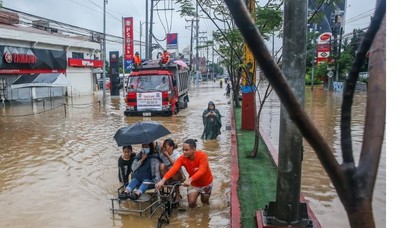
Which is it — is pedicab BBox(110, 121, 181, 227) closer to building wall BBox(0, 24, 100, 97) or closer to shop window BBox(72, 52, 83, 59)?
building wall BBox(0, 24, 100, 97)

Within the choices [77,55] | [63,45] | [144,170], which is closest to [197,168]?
[144,170]

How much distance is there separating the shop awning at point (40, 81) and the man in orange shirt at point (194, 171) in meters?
19.5

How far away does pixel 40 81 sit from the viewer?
2314cm

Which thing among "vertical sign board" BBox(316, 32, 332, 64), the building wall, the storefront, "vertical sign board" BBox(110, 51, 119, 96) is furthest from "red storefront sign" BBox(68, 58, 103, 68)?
"vertical sign board" BBox(316, 32, 332, 64)

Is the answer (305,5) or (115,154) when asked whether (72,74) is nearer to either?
(115,154)

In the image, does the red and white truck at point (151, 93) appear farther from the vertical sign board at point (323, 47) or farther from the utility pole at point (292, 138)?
the vertical sign board at point (323, 47)

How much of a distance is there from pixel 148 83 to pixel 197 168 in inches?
461

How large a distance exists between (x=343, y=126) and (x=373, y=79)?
0.78ft

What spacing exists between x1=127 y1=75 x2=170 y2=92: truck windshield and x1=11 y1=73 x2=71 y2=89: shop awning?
28.0ft

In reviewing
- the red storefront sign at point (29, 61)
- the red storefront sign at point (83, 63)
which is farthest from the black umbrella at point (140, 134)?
the red storefront sign at point (83, 63)

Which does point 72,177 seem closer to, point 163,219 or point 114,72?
point 163,219

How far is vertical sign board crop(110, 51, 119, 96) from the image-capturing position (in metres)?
29.9
